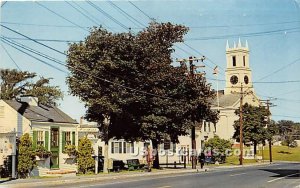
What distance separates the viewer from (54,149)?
4350cm

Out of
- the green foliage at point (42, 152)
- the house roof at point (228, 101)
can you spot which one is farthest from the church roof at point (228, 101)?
the green foliage at point (42, 152)

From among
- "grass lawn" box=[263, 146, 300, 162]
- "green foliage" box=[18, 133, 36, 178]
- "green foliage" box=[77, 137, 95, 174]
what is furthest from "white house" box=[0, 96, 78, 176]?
"grass lawn" box=[263, 146, 300, 162]

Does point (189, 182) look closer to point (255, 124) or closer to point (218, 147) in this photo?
point (218, 147)

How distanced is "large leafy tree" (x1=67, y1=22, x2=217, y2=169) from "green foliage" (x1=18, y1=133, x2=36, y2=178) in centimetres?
550

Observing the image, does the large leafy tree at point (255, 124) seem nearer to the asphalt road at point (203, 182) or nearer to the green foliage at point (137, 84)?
the green foliage at point (137, 84)

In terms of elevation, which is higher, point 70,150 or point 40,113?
point 40,113

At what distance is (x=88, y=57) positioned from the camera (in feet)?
122

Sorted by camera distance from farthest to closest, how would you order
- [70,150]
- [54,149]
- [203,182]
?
[54,149]
[70,150]
[203,182]

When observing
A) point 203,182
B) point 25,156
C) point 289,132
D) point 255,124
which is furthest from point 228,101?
point 203,182

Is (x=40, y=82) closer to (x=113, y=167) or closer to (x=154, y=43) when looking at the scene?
(x=113, y=167)

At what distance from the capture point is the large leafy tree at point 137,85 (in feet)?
122

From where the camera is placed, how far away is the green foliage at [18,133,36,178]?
35000 mm

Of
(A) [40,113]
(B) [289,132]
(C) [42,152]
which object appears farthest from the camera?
(B) [289,132]

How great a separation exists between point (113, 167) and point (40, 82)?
63.6ft
